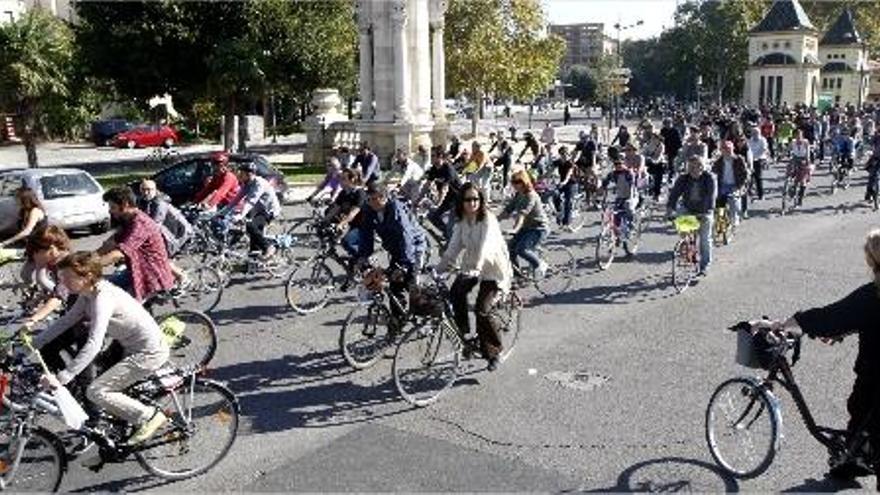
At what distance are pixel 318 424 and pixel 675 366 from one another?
372cm

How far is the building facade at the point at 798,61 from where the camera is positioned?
80.4 m

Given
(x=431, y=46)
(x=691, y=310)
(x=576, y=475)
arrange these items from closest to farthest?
(x=576, y=475) → (x=691, y=310) → (x=431, y=46)

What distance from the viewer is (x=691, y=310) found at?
1088cm

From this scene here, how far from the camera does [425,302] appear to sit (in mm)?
8023

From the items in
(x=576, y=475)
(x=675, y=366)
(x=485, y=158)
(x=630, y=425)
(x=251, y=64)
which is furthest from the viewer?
(x=251, y=64)

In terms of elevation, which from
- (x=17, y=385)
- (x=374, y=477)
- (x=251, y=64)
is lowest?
(x=374, y=477)

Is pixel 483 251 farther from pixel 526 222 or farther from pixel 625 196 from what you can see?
pixel 625 196

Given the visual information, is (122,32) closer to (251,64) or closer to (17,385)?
(251,64)

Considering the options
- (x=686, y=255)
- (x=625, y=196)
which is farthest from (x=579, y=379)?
(x=625, y=196)

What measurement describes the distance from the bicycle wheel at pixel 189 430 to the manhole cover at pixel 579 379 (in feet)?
10.6

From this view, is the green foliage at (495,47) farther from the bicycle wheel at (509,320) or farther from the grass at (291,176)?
the bicycle wheel at (509,320)

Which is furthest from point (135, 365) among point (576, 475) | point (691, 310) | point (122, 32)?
point (122, 32)

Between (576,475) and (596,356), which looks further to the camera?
(596,356)

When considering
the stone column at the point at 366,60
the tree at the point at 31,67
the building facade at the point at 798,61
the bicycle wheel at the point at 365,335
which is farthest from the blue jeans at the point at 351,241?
the building facade at the point at 798,61
